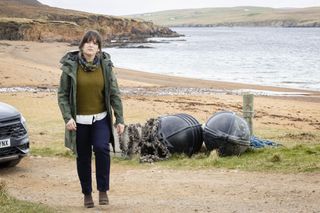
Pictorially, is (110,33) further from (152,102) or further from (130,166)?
(130,166)

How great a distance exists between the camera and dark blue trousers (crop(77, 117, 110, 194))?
6.82m

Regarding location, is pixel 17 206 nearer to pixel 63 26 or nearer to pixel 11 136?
pixel 11 136

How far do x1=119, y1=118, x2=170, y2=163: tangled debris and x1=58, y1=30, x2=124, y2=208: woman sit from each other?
12.4 feet

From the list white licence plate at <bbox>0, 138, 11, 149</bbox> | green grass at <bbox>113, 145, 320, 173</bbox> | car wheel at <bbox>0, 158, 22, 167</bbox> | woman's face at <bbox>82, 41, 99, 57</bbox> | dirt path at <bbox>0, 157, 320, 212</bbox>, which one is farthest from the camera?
car wheel at <bbox>0, 158, 22, 167</bbox>

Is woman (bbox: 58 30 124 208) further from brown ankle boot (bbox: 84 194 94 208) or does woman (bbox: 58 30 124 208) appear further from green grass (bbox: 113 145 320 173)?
green grass (bbox: 113 145 320 173)

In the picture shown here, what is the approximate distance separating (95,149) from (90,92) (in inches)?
26.0

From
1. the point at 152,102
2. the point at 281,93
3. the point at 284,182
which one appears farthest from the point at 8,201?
the point at 281,93

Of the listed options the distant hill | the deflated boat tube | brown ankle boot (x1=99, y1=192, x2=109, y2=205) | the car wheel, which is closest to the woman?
brown ankle boot (x1=99, y1=192, x2=109, y2=205)

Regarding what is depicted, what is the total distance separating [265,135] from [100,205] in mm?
7915

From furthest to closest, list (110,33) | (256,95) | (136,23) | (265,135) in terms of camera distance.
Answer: (136,23) → (110,33) → (256,95) → (265,135)

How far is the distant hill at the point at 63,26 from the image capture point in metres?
79.8

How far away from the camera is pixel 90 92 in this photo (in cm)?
669

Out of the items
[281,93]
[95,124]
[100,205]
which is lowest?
[281,93]

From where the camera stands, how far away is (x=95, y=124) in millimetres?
6809
